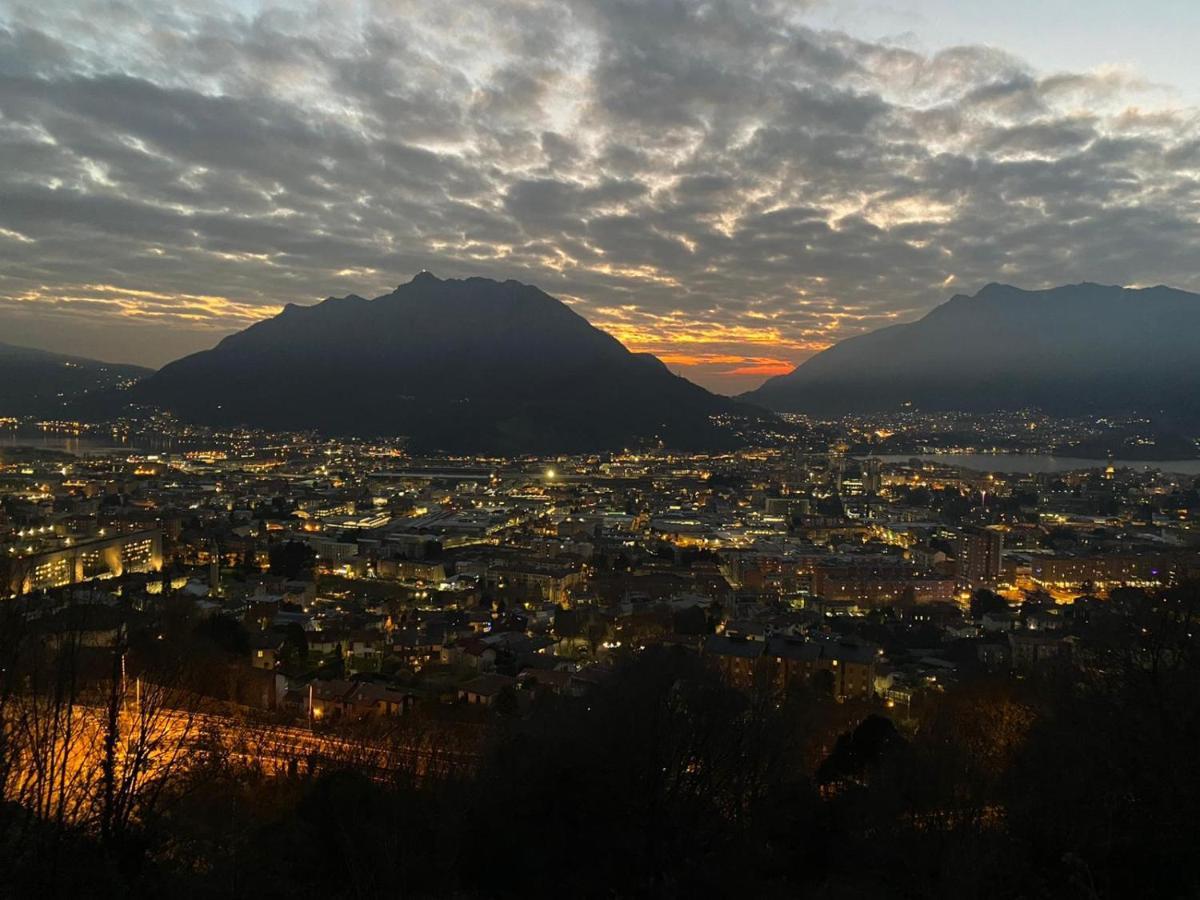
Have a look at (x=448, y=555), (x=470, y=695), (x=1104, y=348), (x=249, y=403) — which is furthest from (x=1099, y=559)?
(x=1104, y=348)

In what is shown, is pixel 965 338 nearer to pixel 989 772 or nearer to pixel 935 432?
pixel 935 432

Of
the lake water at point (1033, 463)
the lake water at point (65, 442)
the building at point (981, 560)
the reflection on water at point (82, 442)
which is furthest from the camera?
the lake water at point (1033, 463)

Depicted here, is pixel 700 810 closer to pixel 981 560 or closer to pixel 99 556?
pixel 981 560

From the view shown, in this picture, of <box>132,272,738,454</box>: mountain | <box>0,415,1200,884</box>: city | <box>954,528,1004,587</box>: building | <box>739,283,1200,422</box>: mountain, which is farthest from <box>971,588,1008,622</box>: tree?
<box>739,283,1200,422</box>: mountain

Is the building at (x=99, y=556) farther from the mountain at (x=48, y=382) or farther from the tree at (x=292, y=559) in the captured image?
the mountain at (x=48, y=382)

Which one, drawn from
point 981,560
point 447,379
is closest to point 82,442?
point 447,379

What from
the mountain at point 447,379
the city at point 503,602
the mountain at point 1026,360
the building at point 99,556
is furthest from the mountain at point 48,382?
the mountain at point 1026,360
